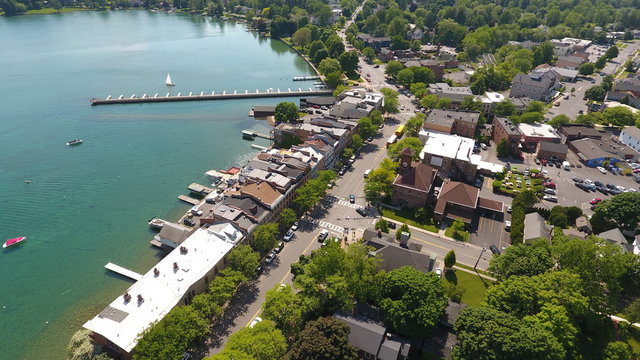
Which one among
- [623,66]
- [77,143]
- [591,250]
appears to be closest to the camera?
[591,250]

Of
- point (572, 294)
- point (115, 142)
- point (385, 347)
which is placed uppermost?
point (572, 294)

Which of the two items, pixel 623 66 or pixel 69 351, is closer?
pixel 69 351

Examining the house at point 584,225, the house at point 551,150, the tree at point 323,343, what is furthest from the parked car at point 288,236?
the house at point 551,150

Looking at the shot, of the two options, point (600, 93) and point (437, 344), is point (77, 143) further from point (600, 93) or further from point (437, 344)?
point (600, 93)

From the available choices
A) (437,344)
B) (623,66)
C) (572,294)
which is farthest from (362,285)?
(623,66)


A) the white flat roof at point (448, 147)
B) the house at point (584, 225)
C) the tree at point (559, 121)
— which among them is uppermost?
the tree at point (559, 121)

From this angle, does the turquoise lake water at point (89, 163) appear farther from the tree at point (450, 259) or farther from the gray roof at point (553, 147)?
the gray roof at point (553, 147)
